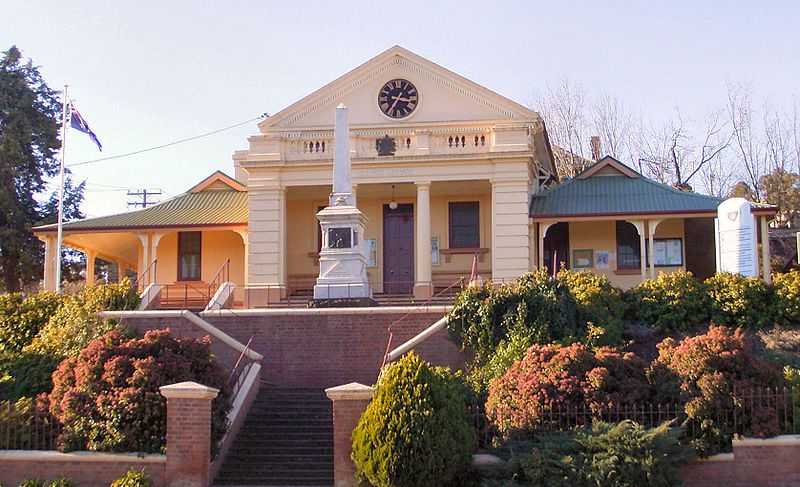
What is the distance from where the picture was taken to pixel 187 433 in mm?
15227

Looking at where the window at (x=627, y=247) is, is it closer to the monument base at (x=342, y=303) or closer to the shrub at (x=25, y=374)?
the monument base at (x=342, y=303)

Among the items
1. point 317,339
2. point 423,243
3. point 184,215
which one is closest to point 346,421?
point 317,339

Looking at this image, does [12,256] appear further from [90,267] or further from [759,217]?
[759,217]

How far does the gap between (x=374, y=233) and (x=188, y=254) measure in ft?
22.5

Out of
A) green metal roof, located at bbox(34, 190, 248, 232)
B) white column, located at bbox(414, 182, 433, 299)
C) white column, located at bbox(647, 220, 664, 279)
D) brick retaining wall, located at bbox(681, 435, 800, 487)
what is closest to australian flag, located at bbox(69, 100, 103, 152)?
green metal roof, located at bbox(34, 190, 248, 232)

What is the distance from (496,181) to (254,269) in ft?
25.3

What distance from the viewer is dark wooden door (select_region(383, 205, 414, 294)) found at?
99.6ft

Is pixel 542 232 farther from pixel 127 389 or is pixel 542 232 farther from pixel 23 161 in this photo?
pixel 23 161

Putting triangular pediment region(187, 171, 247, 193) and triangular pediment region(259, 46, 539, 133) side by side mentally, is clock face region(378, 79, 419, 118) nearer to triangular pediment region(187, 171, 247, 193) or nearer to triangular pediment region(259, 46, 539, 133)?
triangular pediment region(259, 46, 539, 133)

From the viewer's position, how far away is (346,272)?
24.2 m

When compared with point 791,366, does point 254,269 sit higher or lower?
higher

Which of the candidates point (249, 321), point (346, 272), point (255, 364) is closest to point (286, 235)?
point (346, 272)

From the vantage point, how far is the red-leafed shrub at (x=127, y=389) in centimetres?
1550

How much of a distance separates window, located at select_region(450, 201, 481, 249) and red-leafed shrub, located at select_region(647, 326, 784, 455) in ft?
49.0
